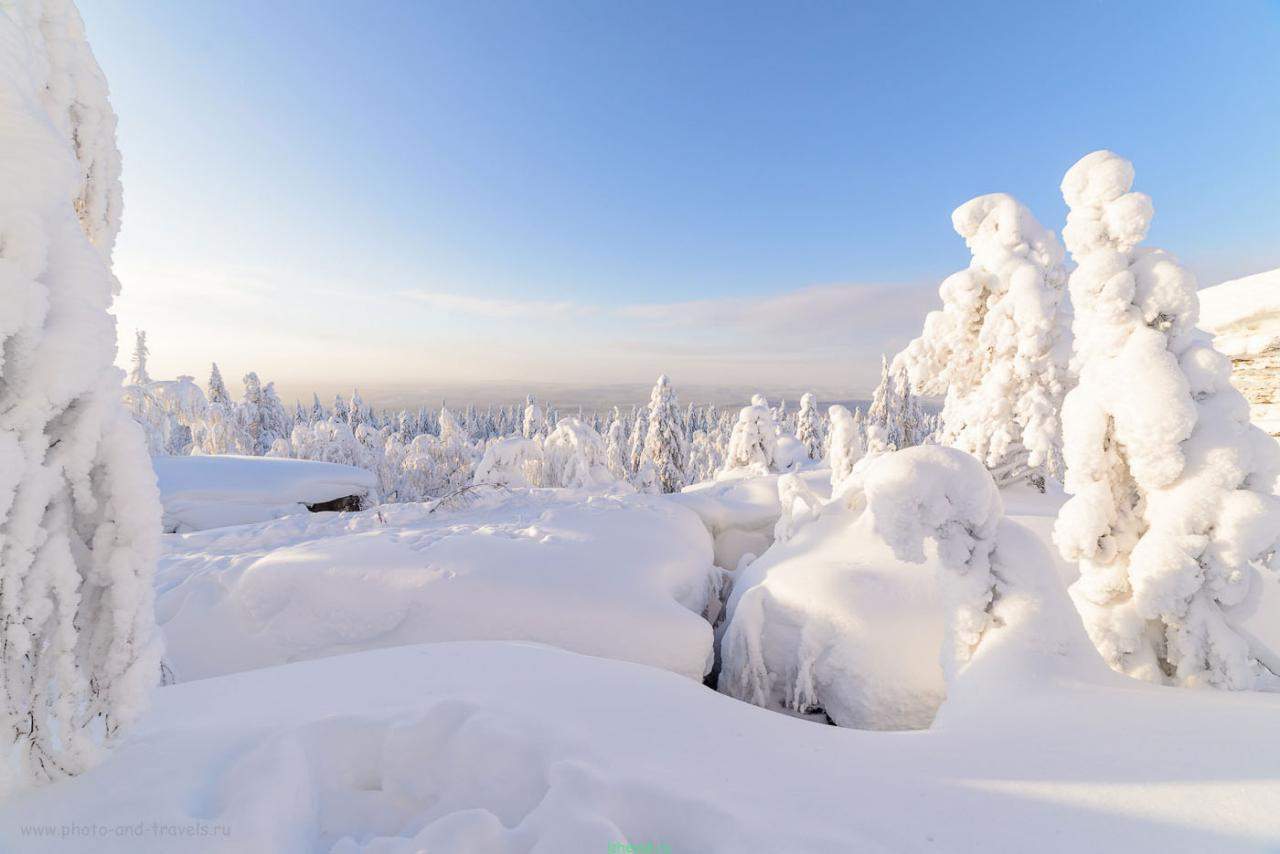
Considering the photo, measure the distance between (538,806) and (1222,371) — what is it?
6373mm

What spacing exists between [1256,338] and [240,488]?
20.3m

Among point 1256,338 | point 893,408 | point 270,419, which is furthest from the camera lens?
point 893,408

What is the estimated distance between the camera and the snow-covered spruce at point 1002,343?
336 inches

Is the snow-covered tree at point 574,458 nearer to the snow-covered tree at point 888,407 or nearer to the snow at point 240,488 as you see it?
the snow at point 240,488

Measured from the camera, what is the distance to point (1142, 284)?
4391 mm

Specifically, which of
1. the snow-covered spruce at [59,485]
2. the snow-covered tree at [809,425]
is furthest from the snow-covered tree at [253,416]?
the snow-covered tree at [809,425]

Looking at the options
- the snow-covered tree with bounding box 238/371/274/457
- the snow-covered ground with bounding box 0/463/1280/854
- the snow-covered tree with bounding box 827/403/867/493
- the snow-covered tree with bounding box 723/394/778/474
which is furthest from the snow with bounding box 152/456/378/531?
the snow-covered tree with bounding box 238/371/274/457

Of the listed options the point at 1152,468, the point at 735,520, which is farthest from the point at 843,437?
the point at 1152,468

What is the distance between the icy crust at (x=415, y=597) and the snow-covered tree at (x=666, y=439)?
18.2 metres

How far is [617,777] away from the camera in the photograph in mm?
1991

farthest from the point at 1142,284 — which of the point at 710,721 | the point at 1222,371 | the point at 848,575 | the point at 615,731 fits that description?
the point at 615,731

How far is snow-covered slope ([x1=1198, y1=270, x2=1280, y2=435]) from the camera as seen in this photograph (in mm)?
6672

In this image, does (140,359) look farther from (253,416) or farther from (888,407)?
(888,407)

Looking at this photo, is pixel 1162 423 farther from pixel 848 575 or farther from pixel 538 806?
pixel 538 806
